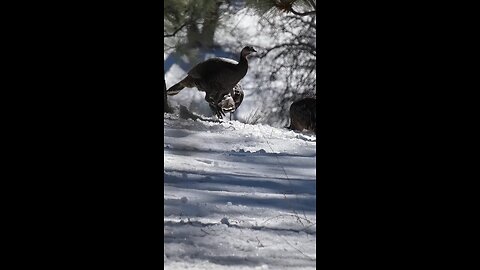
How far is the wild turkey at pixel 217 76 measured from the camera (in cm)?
144

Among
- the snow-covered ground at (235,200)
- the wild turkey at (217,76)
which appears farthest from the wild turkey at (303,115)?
the wild turkey at (217,76)

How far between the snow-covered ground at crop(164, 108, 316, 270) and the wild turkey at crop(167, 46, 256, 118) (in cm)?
8

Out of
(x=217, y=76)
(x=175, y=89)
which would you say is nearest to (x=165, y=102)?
(x=175, y=89)

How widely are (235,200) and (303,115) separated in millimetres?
258

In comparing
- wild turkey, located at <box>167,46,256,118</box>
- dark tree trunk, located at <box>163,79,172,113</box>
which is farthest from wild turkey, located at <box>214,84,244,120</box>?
dark tree trunk, located at <box>163,79,172,113</box>

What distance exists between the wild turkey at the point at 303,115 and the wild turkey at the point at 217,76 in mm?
146

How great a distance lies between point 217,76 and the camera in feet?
4.85

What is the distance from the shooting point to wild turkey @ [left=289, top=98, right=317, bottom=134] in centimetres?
142

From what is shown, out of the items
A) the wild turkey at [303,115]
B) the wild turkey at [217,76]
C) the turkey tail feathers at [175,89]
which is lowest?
the wild turkey at [303,115]

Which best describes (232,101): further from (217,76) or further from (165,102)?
(165,102)

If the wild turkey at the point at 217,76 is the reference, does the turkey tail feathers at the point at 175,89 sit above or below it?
below
